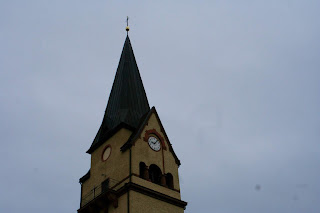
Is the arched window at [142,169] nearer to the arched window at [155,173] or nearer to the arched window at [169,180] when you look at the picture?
the arched window at [155,173]

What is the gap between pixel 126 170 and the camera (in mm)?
44938

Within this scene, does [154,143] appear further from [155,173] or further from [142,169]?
[142,169]

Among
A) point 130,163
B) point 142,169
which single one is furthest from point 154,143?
point 130,163

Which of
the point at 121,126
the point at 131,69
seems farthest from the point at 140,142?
the point at 131,69

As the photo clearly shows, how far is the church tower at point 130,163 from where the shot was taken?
4359 centimetres

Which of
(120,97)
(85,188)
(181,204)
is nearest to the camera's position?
(181,204)

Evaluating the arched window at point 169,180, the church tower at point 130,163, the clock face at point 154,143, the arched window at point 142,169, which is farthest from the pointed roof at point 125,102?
the arched window at point 169,180

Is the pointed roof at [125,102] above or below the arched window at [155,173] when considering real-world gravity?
above

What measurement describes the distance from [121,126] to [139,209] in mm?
9437

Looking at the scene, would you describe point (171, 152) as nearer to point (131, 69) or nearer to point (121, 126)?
point (121, 126)

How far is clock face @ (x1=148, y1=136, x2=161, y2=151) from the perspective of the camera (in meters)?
48.5

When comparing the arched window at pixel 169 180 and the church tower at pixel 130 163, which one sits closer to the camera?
the church tower at pixel 130 163

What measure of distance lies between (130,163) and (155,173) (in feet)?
12.1

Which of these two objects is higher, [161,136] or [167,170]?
[161,136]
